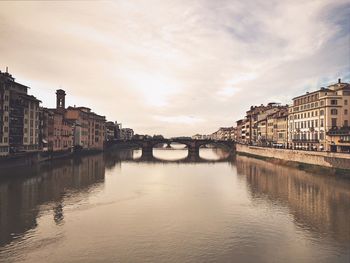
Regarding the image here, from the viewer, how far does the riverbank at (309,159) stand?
169ft

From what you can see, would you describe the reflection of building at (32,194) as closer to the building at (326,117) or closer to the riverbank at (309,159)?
the riverbank at (309,159)

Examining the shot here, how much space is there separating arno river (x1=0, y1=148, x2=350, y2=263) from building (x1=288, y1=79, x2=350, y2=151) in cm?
2115

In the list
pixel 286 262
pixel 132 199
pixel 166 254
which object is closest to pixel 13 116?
pixel 132 199

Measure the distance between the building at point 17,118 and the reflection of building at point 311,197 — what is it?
44648 mm

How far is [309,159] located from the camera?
62219mm

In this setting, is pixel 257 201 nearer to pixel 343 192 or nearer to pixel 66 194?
pixel 343 192

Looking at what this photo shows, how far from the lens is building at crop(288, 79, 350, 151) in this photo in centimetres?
6575

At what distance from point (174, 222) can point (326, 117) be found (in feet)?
170

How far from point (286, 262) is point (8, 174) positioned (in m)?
47.3

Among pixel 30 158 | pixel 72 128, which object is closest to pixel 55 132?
pixel 72 128

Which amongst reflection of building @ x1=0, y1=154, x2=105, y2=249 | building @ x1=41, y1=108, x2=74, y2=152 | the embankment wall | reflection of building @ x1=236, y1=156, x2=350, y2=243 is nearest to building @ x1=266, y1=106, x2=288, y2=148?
the embankment wall

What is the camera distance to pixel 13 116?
65.1m

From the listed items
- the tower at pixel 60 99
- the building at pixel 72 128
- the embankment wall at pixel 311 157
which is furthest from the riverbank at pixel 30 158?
the embankment wall at pixel 311 157

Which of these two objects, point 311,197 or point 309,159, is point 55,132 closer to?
point 309,159
